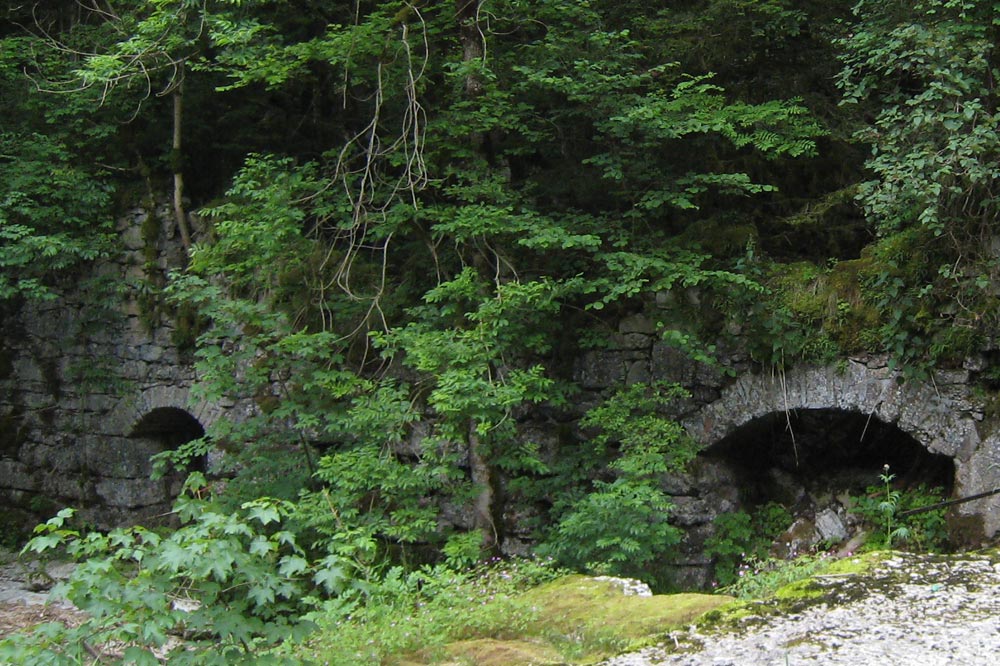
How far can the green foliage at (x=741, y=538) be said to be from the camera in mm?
6801

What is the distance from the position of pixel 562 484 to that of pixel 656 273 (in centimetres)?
166

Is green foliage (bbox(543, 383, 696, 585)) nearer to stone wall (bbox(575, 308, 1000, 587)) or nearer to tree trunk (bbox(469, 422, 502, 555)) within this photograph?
stone wall (bbox(575, 308, 1000, 587))

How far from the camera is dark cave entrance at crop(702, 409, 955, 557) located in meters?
6.74

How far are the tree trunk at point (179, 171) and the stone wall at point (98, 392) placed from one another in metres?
0.18

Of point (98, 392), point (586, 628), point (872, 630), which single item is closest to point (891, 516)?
point (586, 628)

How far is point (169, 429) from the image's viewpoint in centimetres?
1002

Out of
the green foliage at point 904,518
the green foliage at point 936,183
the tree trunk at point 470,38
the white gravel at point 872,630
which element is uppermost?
the tree trunk at point 470,38

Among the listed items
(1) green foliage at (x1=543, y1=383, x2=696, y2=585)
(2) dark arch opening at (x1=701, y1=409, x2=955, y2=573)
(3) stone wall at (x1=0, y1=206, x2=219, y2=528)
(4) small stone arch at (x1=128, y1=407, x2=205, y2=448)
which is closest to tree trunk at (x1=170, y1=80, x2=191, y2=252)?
(3) stone wall at (x1=0, y1=206, x2=219, y2=528)

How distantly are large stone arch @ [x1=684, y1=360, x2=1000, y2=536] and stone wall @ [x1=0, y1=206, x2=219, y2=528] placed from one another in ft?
15.9

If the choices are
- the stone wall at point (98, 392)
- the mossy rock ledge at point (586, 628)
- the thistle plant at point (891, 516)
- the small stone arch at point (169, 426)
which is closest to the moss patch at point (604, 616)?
the mossy rock ledge at point (586, 628)

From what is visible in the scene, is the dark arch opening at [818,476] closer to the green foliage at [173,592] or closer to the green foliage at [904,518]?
the green foliage at [904,518]

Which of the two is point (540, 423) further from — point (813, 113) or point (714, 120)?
point (813, 113)

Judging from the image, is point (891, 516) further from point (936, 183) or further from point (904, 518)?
point (936, 183)

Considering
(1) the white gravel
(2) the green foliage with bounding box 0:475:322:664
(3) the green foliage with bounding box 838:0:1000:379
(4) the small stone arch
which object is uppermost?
(3) the green foliage with bounding box 838:0:1000:379
